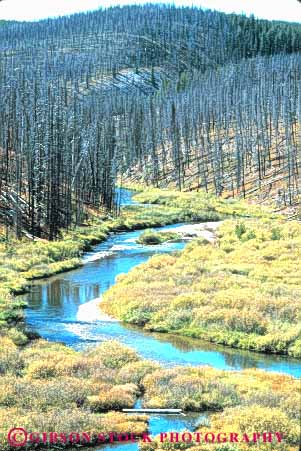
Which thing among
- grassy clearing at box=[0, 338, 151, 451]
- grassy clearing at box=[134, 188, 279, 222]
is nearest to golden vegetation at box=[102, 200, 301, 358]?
grassy clearing at box=[0, 338, 151, 451]

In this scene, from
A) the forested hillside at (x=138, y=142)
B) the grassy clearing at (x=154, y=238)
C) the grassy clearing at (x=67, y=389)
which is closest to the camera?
the grassy clearing at (x=67, y=389)

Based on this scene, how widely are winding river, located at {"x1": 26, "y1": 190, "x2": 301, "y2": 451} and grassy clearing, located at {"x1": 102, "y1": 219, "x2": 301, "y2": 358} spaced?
685mm

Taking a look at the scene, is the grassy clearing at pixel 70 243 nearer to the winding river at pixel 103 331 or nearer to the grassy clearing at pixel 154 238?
the winding river at pixel 103 331

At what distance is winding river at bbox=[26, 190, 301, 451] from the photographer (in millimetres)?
24812

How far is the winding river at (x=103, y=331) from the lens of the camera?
2481 cm

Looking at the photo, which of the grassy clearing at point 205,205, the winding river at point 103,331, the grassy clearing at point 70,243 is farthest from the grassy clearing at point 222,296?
the grassy clearing at point 205,205

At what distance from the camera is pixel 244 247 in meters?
47.2

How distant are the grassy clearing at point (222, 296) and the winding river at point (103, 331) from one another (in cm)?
68

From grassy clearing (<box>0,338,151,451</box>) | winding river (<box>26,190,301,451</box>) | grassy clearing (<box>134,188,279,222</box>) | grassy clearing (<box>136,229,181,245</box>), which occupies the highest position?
grassy clearing (<box>0,338,151,451</box>)

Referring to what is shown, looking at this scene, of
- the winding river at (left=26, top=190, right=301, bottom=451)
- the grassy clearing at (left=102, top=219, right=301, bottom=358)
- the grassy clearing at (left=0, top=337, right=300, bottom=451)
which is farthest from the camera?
the grassy clearing at (left=102, top=219, right=301, bottom=358)

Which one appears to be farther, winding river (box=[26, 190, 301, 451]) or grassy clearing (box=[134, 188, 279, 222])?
grassy clearing (box=[134, 188, 279, 222])

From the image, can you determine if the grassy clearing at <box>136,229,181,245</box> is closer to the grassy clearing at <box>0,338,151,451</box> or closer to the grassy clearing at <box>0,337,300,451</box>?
the grassy clearing at <box>0,338,151,451</box>

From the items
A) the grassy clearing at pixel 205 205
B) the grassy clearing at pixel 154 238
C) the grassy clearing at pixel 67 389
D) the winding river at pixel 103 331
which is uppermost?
the grassy clearing at pixel 67 389

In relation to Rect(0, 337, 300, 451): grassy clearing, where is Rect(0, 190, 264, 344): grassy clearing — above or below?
below
